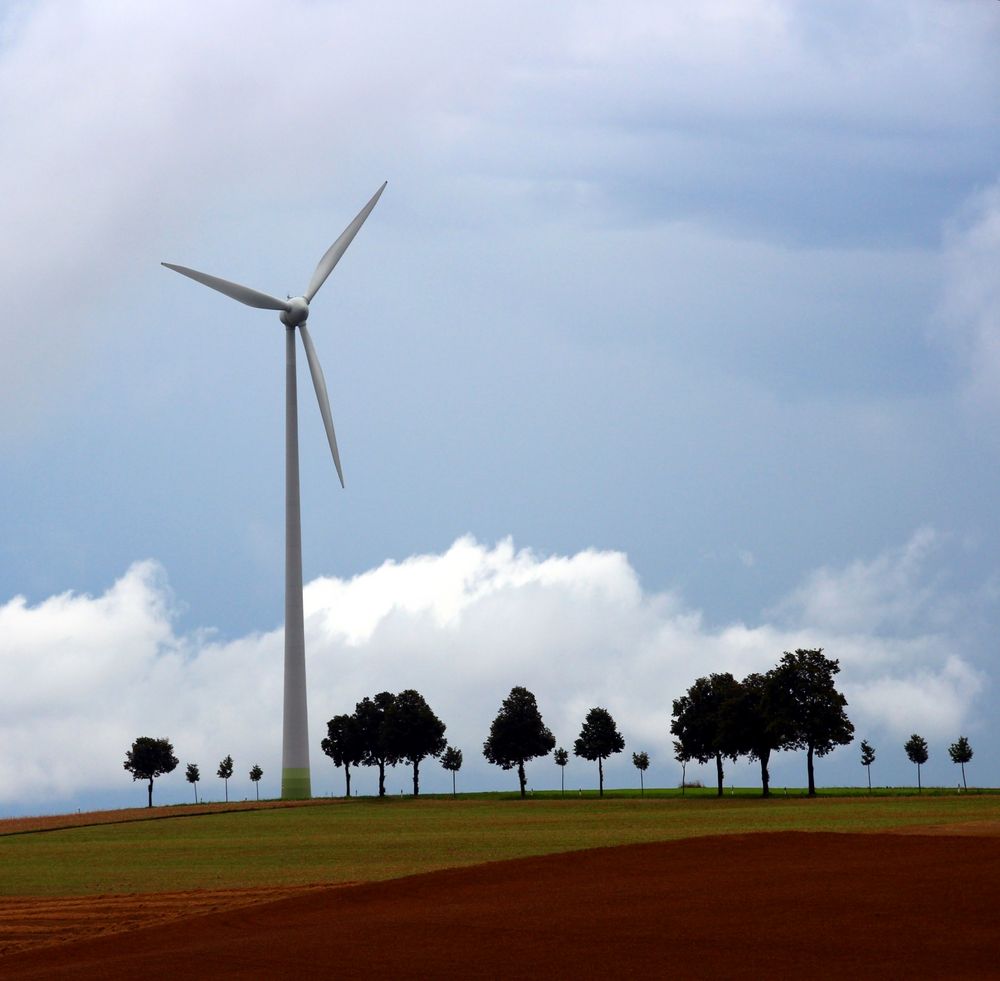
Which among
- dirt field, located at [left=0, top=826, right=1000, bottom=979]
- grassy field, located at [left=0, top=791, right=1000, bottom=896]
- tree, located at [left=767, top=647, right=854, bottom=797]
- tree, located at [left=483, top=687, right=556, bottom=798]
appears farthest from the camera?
tree, located at [left=483, top=687, right=556, bottom=798]

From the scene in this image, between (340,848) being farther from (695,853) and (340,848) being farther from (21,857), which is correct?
(695,853)

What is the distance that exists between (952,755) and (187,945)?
5259 inches

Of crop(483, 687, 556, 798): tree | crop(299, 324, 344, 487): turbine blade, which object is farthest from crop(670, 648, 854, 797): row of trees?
crop(299, 324, 344, 487): turbine blade

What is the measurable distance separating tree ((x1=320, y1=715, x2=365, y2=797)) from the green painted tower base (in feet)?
101

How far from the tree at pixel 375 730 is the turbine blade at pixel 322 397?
133 ft

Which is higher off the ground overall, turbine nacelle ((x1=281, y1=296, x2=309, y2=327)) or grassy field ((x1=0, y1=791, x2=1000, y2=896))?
turbine nacelle ((x1=281, y1=296, x2=309, y2=327))

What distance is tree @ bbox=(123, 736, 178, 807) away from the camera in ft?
499

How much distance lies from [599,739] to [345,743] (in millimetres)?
29594

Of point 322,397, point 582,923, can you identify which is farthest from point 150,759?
point 582,923

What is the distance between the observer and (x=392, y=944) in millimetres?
28469

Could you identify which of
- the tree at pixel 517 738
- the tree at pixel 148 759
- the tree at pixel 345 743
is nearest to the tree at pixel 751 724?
the tree at pixel 517 738

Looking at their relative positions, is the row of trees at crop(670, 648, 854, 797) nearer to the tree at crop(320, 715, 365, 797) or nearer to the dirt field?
the tree at crop(320, 715, 365, 797)

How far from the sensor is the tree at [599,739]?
136125 mm

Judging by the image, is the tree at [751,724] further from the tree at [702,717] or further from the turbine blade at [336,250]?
the turbine blade at [336,250]
